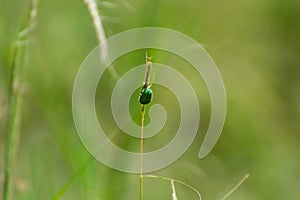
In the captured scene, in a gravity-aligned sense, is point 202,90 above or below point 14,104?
above

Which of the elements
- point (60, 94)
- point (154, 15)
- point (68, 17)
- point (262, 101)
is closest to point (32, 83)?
point (60, 94)

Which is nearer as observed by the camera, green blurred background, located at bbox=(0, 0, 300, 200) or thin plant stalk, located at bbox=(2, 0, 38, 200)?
thin plant stalk, located at bbox=(2, 0, 38, 200)

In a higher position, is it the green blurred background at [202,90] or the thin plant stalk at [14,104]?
the green blurred background at [202,90]

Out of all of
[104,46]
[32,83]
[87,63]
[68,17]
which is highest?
[68,17]

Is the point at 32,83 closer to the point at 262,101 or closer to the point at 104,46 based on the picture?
the point at 262,101

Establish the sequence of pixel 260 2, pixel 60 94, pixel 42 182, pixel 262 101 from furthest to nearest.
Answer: pixel 260 2 < pixel 262 101 < pixel 60 94 < pixel 42 182

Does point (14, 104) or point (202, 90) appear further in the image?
point (202, 90)

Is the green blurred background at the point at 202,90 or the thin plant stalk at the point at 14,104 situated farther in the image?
the green blurred background at the point at 202,90

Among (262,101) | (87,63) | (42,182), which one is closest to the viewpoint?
(42,182)
